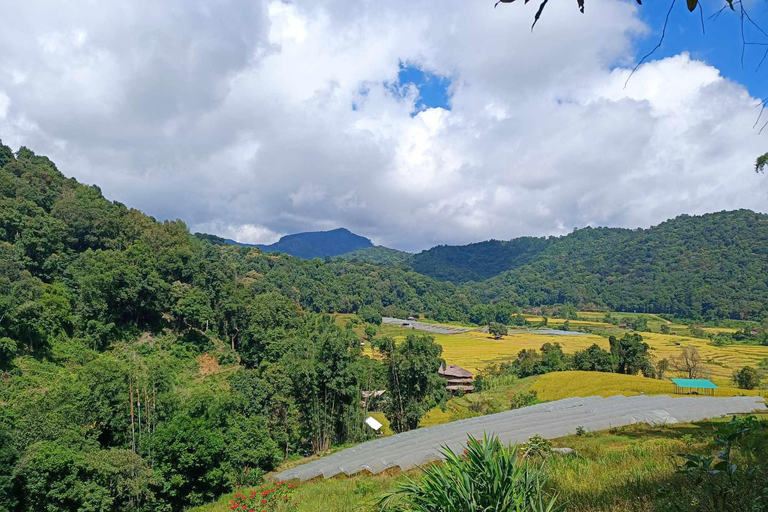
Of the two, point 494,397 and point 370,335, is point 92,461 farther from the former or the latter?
point 370,335

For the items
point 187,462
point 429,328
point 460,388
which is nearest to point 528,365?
point 460,388

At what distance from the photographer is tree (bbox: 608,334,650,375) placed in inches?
1539

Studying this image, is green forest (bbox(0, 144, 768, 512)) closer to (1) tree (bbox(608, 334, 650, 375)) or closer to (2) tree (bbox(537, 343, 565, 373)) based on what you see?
(2) tree (bbox(537, 343, 565, 373))

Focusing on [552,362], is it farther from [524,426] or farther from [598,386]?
[524,426]

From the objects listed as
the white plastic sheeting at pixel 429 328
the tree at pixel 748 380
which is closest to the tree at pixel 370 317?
the white plastic sheeting at pixel 429 328

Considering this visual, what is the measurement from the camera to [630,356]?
3938 cm

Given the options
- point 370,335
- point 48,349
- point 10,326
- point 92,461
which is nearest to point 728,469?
point 92,461

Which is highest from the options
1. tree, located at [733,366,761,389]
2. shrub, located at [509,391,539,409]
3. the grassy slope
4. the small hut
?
the grassy slope

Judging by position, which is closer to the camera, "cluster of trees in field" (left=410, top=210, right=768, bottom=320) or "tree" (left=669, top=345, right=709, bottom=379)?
"tree" (left=669, top=345, right=709, bottom=379)

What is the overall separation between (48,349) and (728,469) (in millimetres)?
39164

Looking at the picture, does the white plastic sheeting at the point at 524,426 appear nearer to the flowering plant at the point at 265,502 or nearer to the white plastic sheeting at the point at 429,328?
the flowering plant at the point at 265,502

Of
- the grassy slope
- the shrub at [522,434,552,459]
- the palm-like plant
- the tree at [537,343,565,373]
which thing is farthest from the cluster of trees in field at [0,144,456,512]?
the tree at [537,343,565,373]

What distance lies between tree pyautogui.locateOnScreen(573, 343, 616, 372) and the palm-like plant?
41.4m

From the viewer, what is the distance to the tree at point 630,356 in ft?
128
